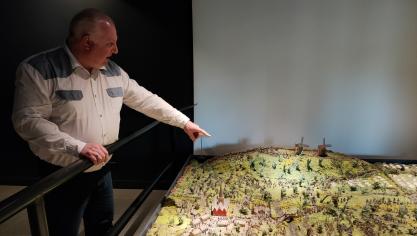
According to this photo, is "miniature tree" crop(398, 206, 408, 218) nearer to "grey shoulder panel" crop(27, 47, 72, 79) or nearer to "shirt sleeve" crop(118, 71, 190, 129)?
"shirt sleeve" crop(118, 71, 190, 129)

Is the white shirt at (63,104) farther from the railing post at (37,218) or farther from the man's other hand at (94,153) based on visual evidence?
the railing post at (37,218)

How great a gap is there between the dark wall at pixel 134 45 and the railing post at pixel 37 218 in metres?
2.13

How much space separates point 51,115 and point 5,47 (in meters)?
2.46

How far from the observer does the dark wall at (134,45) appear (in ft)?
10.5

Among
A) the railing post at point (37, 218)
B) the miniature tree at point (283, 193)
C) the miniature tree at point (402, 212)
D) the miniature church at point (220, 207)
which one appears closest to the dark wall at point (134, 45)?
the miniature church at point (220, 207)

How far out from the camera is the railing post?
92cm

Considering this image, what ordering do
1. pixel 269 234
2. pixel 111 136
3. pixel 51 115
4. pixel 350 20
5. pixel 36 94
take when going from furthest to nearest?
1. pixel 350 20
2. pixel 269 234
3. pixel 111 136
4. pixel 51 115
5. pixel 36 94

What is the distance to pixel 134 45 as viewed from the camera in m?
3.27

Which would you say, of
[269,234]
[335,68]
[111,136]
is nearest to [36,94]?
[111,136]

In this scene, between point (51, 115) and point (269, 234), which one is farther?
point (269, 234)

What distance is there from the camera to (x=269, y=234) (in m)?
1.96

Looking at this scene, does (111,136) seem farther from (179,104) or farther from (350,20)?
(350,20)

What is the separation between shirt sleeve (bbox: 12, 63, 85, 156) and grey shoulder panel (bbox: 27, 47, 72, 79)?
0.03 metres

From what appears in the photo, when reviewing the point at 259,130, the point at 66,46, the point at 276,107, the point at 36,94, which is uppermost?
the point at 66,46
